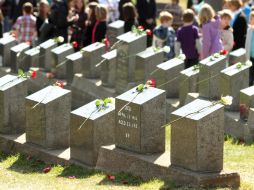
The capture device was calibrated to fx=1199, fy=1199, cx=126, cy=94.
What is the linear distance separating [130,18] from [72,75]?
2.35 metres

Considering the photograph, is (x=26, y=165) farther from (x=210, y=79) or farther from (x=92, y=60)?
(x=92, y=60)

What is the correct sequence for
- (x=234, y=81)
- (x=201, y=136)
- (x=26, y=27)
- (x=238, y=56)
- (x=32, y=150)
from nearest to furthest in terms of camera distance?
(x=201, y=136), (x=32, y=150), (x=234, y=81), (x=238, y=56), (x=26, y=27)

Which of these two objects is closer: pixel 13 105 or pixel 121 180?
pixel 121 180

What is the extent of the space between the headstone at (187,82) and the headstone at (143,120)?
4292 mm

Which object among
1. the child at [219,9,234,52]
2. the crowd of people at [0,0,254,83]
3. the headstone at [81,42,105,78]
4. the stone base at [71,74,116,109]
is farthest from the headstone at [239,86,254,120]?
the headstone at [81,42,105,78]

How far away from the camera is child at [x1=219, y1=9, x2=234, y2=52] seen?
2202 centimetres

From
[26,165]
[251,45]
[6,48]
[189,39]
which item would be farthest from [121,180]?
[6,48]

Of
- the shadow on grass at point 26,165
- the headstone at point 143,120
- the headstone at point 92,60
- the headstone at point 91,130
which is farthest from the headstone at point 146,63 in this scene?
the headstone at point 143,120

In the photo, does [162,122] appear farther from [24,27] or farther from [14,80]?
[24,27]

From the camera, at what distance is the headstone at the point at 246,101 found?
1842 cm

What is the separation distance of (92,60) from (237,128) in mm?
5184

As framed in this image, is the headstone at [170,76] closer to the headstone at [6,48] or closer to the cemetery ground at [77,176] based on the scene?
the cemetery ground at [77,176]

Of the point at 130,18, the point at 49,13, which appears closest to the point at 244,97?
the point at 130,18

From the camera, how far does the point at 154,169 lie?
15.1 meters
